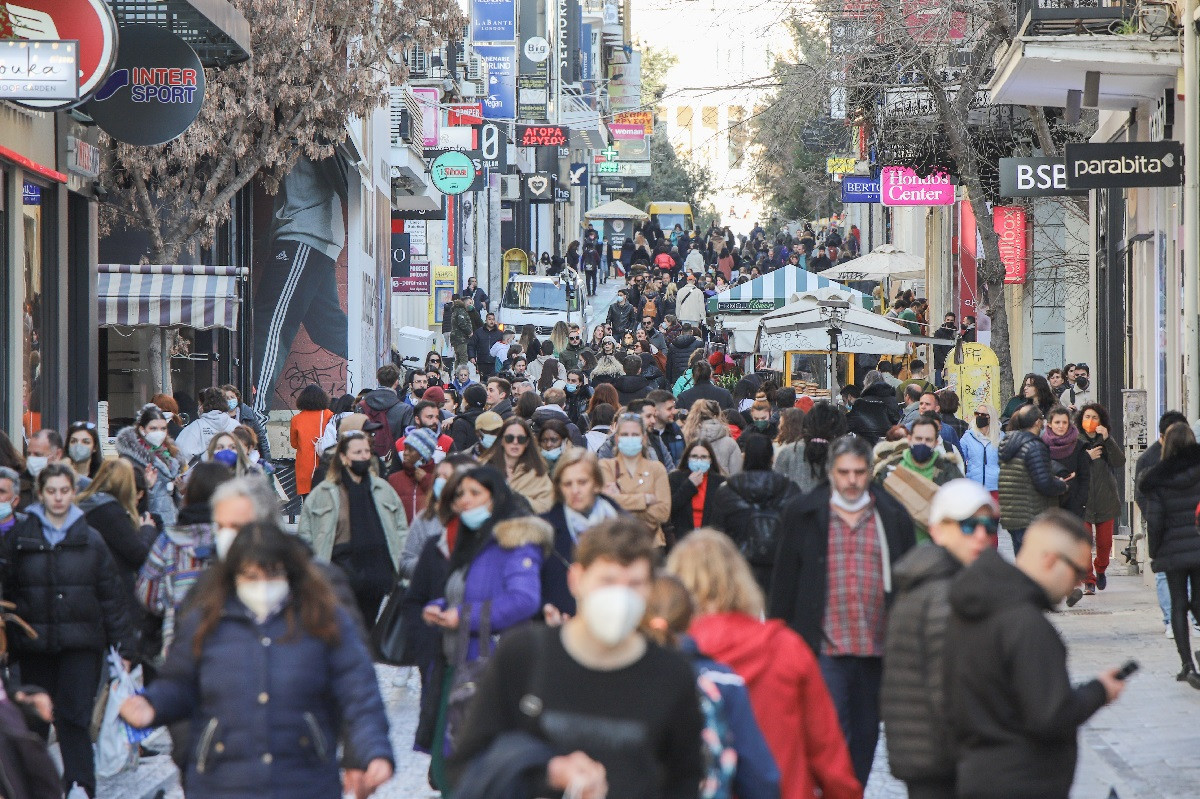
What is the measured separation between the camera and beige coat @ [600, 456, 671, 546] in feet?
37.4

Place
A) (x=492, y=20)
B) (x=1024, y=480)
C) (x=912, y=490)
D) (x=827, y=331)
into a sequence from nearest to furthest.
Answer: (x=912, y=490), (x=1024, y=480), (x=827, y=331), (x=492, y=20)

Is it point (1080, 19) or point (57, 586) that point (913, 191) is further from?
point (57, 586)

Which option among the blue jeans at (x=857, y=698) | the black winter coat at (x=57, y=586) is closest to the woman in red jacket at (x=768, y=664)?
the blue jeans at (x=857, y=698)

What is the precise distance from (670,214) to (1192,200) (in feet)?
216

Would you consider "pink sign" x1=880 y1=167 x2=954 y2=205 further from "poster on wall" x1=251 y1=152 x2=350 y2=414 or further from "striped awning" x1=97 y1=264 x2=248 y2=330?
"striped awning" x1=97 y1=264 x2=248 y2=330

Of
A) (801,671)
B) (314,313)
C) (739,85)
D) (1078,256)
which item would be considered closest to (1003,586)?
(801,671)

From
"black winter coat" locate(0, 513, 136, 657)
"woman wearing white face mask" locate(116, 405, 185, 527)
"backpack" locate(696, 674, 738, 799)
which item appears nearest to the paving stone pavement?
"black winter coat" locate(0, 513, 136, 657)

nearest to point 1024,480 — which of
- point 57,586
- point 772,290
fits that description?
point 57,586

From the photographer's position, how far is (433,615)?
302 inches

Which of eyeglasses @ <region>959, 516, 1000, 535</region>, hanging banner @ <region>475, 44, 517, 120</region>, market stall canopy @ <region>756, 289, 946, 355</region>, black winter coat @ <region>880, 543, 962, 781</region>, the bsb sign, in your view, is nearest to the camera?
black winter coat @ <region>880, 543, 962, 781</region>

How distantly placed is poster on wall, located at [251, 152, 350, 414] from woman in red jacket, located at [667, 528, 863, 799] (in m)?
25.9

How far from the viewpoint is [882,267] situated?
111ft

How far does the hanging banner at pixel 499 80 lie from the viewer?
169 ft

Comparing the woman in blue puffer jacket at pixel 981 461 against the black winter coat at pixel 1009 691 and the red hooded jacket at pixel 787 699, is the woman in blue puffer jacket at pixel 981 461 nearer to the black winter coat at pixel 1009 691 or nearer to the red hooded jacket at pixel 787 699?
the red hooded jacket at pixel 787 699
